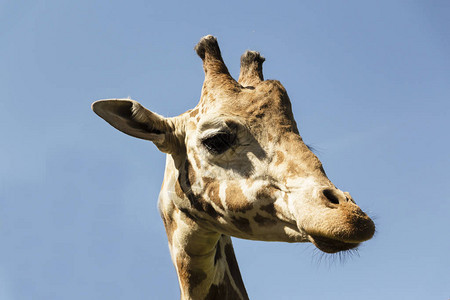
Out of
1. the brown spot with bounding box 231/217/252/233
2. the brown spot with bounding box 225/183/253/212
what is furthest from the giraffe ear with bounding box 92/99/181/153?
the brown spot with bounding box 231/217/252/233

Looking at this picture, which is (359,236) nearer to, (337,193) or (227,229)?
(337,193)

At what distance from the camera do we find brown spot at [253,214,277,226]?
501 cm

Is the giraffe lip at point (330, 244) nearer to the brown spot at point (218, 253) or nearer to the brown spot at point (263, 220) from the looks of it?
the brown spot at point (263, 220)

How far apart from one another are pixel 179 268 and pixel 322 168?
7.82 feet

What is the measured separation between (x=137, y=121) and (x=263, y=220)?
195cm

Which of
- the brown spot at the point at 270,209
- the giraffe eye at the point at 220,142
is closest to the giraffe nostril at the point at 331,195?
the brown spot at the point at 270,209

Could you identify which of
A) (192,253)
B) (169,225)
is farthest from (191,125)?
(192,253)

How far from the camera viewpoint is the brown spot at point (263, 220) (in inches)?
197

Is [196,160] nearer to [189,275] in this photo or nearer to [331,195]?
[189,275]

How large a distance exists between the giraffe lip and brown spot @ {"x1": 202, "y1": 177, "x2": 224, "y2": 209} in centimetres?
126

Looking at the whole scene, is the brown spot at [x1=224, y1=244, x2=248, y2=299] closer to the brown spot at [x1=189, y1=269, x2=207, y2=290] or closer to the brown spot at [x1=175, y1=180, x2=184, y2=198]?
the brown spot at [x1=189, y1=269, x2=207, y2=290]

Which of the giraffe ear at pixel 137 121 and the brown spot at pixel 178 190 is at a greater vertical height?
the giraffe ear at pixel 137 121

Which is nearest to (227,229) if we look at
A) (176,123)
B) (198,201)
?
(198,201)

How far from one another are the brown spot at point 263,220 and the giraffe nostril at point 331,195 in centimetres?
75
